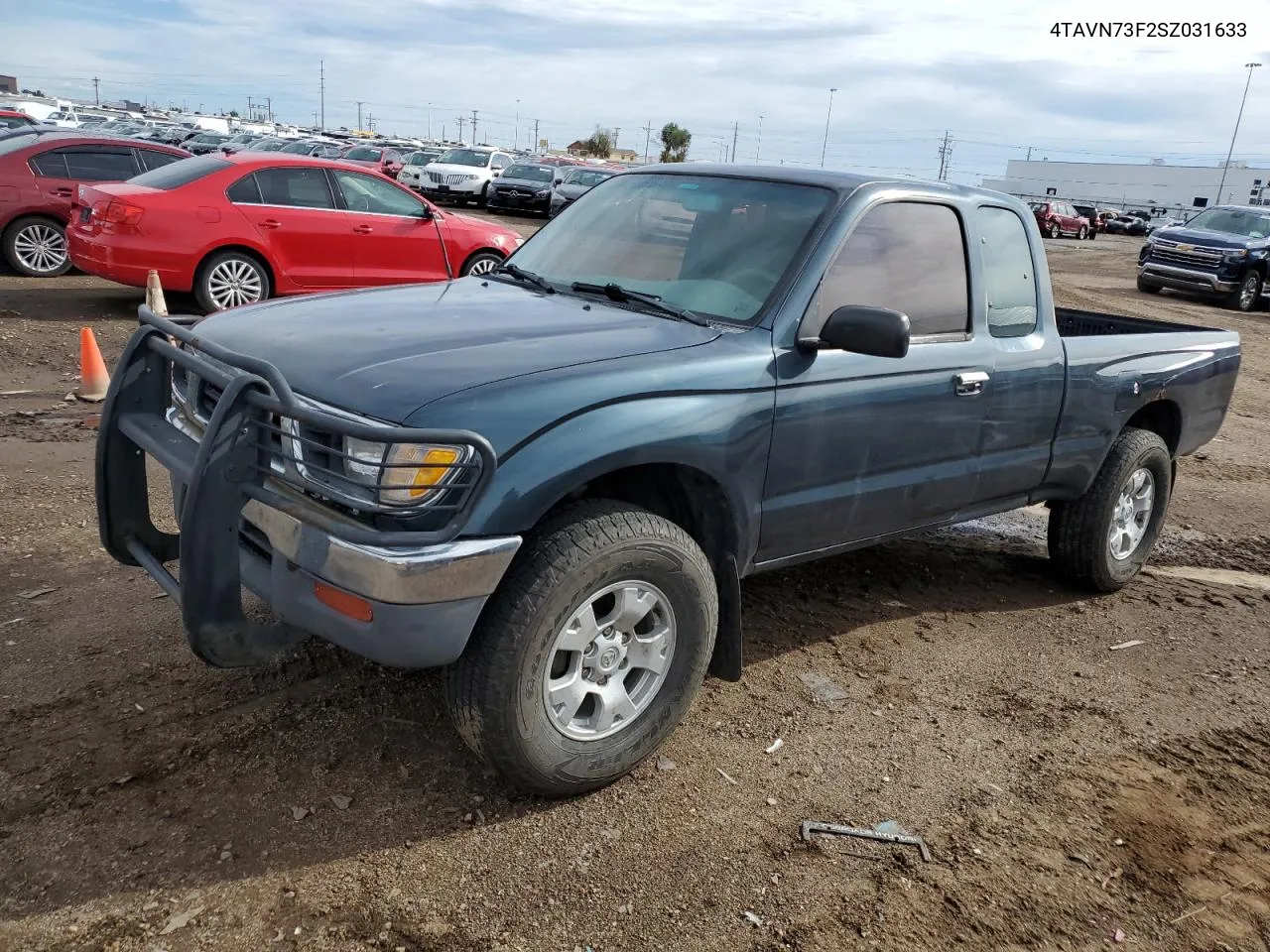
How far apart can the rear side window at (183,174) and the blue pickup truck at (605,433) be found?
682 cm

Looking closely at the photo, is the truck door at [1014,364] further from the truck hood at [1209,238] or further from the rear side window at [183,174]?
the truck hood at [1209,238]

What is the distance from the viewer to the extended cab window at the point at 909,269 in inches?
147

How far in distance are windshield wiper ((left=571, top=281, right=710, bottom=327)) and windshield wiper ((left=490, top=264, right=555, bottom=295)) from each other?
0.11 m

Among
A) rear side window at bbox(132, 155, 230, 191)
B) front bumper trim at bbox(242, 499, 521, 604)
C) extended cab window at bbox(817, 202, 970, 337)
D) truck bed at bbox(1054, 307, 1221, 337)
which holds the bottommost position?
front bumper trim at bbox(242, 499, 521, 604)

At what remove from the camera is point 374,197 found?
1075 centimetres

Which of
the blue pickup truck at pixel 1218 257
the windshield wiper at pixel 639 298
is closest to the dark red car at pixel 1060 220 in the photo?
the blue pickup truck at pixel 1218 257

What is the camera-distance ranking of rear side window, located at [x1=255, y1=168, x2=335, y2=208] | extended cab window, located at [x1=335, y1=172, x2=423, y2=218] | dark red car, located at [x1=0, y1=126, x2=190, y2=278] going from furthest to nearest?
dark red car, located at [x1=0, y1=126, x2=190, y2=278], extended cab window, located at [x1=335, y1=172, x2=423, y2=218], rear side window, located at [x1=255, y1=168, x2=335, y2=208]

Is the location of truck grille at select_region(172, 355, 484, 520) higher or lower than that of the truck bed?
lower

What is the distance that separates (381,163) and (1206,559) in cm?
3087

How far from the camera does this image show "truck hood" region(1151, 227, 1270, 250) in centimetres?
1978

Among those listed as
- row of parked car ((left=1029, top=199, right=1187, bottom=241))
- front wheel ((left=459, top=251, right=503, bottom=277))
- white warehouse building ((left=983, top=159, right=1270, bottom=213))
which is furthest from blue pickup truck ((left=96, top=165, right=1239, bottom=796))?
white warehouse building ((left=983, top=159, right=1270, bottom=213))

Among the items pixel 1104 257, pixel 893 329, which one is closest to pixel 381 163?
pixel 1104 257

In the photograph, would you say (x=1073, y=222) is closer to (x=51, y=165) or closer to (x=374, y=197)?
(x=374, y=197)

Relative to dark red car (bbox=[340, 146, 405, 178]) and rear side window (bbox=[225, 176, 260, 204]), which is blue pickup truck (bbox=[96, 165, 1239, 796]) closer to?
rear side window (bbox=[225, 176, 260, 204])
